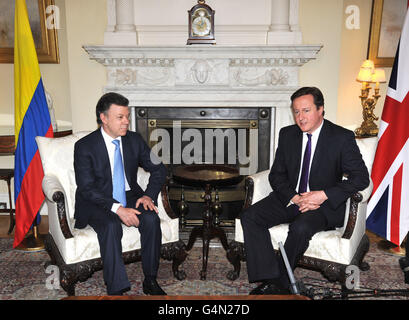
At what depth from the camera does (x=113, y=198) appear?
102 inches

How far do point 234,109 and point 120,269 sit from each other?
2.33m

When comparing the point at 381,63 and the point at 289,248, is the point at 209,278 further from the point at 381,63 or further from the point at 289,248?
the point at 381,63

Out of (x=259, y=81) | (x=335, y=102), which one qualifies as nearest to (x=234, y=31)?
(x=259, y=81)

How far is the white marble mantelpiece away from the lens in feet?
12.4

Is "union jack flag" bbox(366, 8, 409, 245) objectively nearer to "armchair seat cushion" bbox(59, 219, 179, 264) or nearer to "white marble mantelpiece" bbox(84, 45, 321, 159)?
"white marble mantelpiece" bbox(84, 45, 321, 159)

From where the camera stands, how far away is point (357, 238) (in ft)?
8.24

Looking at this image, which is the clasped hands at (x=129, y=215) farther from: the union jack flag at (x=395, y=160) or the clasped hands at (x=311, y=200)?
the union jack flag at (x=395, y=160)

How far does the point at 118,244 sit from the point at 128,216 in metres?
0.19

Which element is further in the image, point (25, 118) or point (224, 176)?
point (25, 118)

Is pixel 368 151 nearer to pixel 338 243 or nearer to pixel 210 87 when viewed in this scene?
pixel 338 243

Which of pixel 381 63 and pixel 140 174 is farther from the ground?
pixel 381 63

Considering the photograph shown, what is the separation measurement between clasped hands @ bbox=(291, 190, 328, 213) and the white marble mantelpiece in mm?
1682

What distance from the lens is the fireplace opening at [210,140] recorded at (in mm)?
4148

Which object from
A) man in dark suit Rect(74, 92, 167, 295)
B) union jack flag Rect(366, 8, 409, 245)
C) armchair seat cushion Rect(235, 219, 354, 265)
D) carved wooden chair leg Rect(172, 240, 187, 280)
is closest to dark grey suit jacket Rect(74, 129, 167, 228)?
man in dark suit Rect(74, 92, 167, 295)
